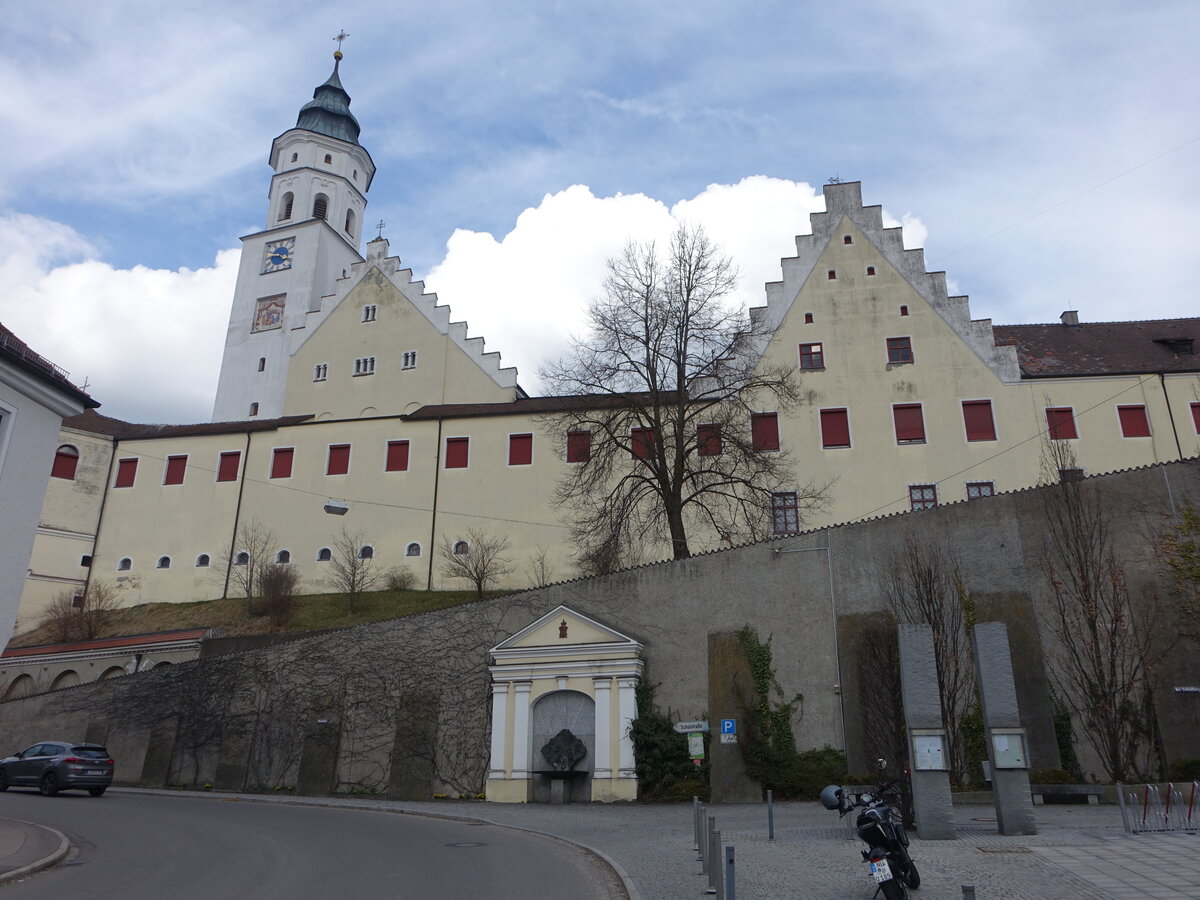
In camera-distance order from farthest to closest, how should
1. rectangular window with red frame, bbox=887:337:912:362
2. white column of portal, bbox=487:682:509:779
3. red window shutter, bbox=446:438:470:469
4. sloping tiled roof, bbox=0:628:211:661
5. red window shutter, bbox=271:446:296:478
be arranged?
red window shutter, bbox=271:446:296:478 → red window shutter, bbox=446:438:470:469 → rectangular window with red frame, bbox=887:337:912:362 → sloping tiled roof, bbox=0:628:211:661 → white column of portal, bbox=487:682:509:779

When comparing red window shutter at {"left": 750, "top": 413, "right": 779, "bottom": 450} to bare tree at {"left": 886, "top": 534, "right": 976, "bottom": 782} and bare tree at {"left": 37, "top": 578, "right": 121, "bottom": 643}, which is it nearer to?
bare tree at {"left": 886, "top": 534, "right": 976, "bottom": 782}

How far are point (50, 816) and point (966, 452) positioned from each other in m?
33.0

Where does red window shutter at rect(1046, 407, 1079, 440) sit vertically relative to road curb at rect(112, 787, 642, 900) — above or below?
above

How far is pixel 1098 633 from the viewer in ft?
73.1

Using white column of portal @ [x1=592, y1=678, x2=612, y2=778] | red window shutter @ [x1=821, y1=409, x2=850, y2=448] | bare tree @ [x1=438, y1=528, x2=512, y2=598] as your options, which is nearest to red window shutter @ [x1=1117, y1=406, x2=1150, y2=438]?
red window shutter @ [x1=821, y1=409, x2=850, y2=448]

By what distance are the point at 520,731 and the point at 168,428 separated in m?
33.6

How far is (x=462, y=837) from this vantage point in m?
16.8

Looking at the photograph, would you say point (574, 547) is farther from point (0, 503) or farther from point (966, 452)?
point (0, 503)

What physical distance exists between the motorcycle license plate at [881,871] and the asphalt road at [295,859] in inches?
121

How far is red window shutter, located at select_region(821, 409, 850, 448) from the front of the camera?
3941cm

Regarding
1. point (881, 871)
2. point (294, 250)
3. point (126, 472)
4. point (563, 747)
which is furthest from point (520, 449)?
point (881, 871)

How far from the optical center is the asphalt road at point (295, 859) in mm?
11055

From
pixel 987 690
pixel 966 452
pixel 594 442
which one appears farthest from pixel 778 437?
pixel 987 690

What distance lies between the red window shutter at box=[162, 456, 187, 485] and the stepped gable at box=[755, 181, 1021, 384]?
29397 mm
